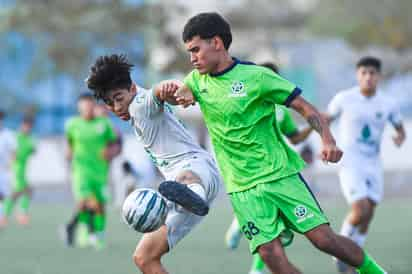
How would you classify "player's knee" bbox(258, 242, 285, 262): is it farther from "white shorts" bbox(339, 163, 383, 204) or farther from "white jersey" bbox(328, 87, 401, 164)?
"white jersey" bbox(328, 87, 401, 164)

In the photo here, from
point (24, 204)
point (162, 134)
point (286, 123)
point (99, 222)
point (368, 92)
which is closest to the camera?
point (162, 134)

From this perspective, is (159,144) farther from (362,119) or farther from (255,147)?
(362,119)

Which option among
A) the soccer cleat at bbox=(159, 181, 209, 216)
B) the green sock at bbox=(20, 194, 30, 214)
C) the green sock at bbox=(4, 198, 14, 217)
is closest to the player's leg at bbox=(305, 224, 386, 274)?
the soccer cleat at bbox=(159, 181, 209, 216)

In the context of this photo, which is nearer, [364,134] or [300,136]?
[300,136]

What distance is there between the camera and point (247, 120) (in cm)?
807

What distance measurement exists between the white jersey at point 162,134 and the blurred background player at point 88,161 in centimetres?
771

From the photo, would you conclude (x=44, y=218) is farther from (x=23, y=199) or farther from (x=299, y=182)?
(x=299, y=182)

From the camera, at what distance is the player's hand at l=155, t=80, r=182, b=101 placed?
8.05m

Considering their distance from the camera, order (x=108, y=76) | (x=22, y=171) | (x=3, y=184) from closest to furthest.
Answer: (x=108, y=76)
(x=3, y=184)
(x=22, y=171)

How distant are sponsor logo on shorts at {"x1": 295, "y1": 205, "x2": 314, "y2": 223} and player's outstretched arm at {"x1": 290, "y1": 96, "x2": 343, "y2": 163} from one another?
443 millimetres

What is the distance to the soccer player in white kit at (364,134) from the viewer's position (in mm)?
11898

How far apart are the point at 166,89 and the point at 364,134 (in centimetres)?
455

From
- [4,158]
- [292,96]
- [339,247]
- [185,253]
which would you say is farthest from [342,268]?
[4,158]

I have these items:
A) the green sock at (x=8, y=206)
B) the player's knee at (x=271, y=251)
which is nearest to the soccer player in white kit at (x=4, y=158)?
the green sock at (x=8, y=206)
